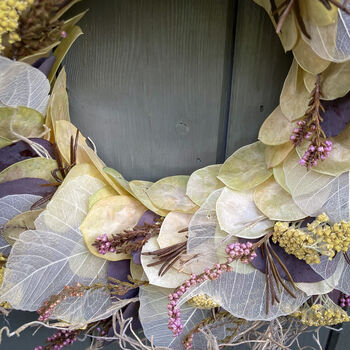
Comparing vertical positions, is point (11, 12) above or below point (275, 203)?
above

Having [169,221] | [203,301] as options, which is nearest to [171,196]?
[169,221]

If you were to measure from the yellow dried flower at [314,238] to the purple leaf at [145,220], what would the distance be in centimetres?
16

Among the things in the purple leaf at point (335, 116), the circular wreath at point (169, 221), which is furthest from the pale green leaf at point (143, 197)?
the purple leaf at point (335, 116)

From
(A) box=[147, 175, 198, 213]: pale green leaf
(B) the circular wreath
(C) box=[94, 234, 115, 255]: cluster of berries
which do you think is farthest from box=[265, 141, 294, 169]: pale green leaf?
(C) box=[94, 234, 115, 255]: cluster of berries

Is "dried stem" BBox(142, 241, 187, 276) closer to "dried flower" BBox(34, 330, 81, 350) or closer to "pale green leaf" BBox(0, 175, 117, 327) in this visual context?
"pale green leaf" BBox(0, 175, 117, 327)

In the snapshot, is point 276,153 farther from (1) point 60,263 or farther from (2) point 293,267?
(1) point 60,263

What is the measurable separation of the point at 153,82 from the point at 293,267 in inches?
11.6

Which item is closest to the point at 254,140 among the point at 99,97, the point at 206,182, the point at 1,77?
the point at 206,182

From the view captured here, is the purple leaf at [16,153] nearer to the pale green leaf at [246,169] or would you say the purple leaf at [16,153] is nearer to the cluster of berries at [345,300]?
the pale green leaf at [246,169]

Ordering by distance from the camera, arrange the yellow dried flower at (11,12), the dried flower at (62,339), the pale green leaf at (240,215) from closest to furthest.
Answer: the yellow dried flower at (11,12) → the pale green leaf at (240,215) → the dried flower at (62,339)

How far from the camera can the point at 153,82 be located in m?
0.53

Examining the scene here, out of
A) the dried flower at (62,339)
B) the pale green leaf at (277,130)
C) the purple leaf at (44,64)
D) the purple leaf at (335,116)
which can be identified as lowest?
the dried flower at (62,339)

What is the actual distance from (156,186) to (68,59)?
209 mm

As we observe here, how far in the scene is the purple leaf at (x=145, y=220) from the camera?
1.66ft
